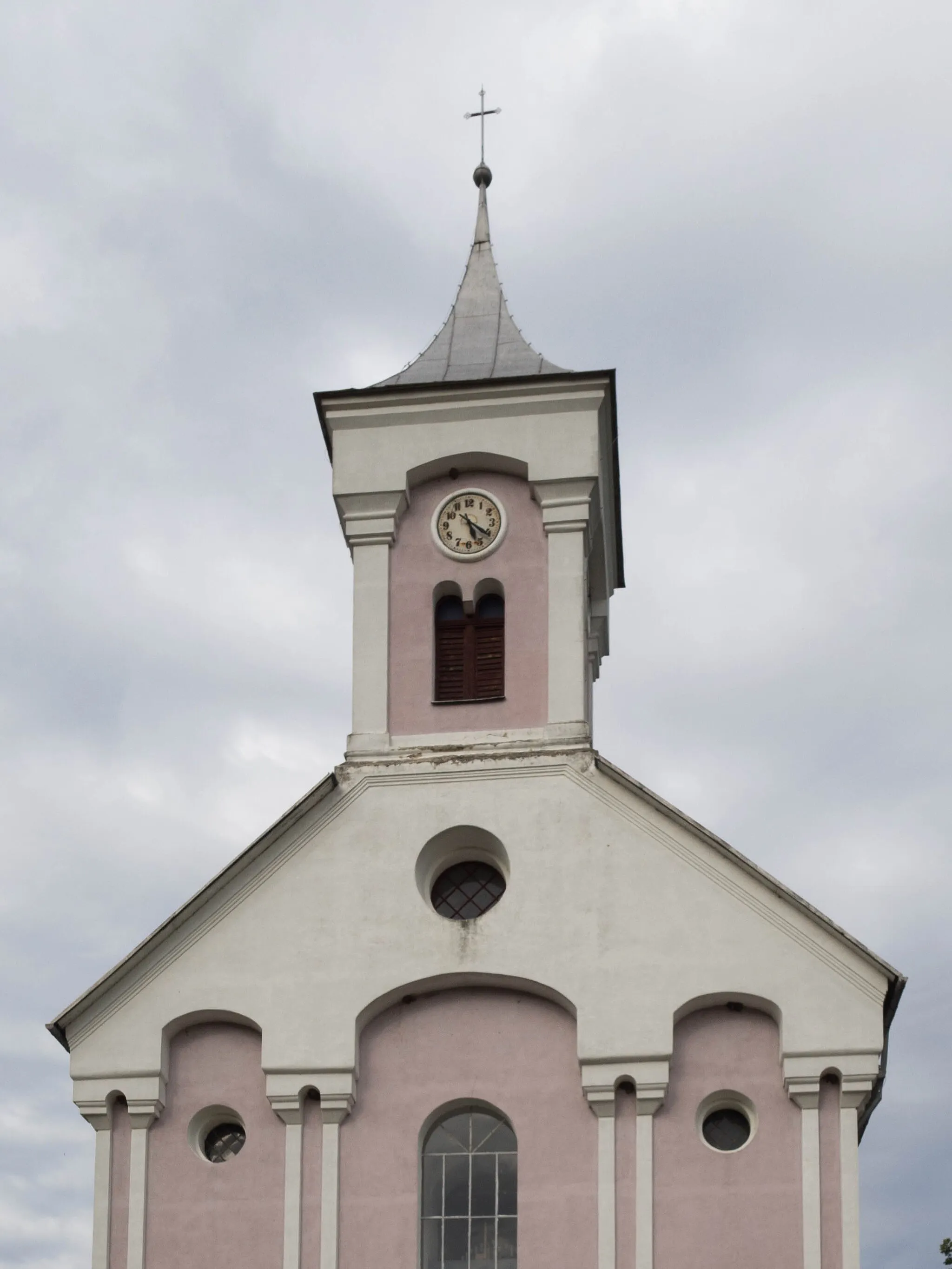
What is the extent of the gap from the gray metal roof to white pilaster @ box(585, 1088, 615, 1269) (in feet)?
30.2

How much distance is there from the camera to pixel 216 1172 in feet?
89.4

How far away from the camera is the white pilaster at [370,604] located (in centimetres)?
2950

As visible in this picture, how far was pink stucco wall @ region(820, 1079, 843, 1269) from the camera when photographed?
Answer: 1011 inches

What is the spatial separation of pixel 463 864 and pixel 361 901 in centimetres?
138

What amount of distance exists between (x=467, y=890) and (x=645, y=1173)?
4023 millimetres

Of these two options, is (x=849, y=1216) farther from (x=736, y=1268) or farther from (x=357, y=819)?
(x=357, y=819)

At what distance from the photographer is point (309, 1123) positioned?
27281 millimetres

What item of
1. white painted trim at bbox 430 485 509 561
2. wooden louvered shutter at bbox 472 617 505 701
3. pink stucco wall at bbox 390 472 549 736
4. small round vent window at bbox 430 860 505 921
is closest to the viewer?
small round vent window at bbox 430 860 505 921

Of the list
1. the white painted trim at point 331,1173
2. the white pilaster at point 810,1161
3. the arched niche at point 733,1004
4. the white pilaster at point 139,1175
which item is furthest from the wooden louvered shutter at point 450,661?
the white pilaster at point 810,1161

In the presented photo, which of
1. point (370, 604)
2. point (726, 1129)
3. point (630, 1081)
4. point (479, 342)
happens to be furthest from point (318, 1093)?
point (479, 342)

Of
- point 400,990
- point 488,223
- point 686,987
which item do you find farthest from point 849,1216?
point 488,223

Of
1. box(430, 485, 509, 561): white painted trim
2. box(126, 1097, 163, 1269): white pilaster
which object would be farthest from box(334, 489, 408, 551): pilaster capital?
box(126, 1097, 163, 1269): white pilaster

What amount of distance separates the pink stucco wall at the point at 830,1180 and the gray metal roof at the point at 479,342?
9.79 meters

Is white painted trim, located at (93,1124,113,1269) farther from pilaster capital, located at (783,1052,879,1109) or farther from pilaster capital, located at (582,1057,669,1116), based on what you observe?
pilaster capital, located at (783,1052,879,1109)
